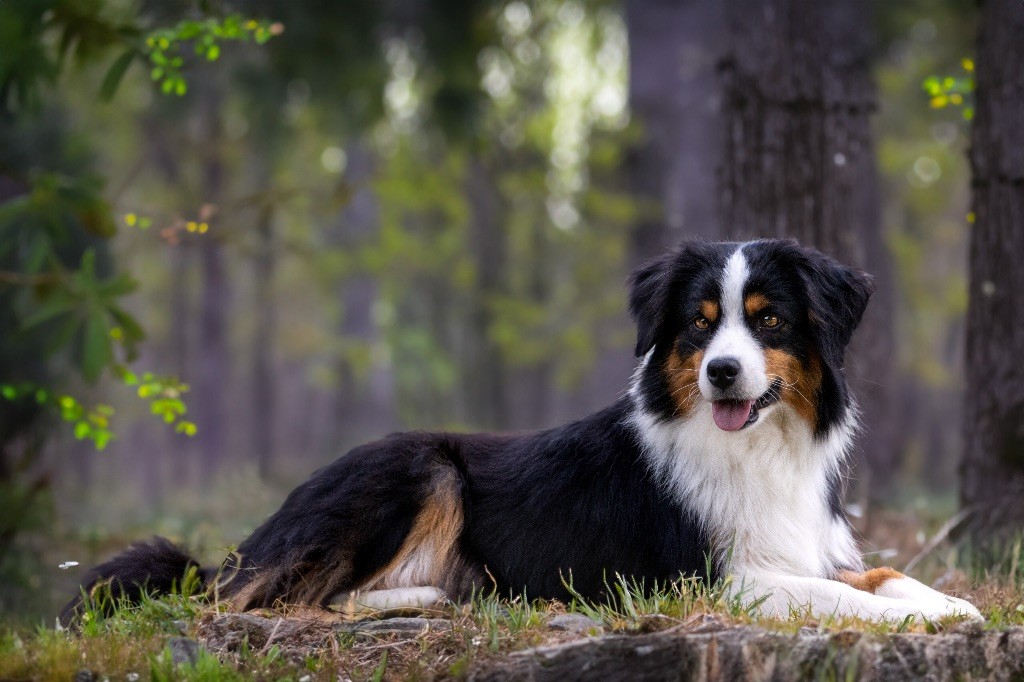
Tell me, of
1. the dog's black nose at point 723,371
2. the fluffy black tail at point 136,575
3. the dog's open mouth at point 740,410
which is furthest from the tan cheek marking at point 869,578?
the fluffy black tail at point 136,575

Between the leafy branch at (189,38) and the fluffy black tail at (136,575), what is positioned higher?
the leafy branch at (189,38)

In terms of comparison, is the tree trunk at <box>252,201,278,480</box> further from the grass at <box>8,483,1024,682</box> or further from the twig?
the grass at <box>8,483,1024,682</box>

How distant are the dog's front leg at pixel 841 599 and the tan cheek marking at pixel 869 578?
78 mm

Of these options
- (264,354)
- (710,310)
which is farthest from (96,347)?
(264,354)

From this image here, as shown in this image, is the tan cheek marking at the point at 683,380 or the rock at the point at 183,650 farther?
the tan cheek marking at the point at 683,380

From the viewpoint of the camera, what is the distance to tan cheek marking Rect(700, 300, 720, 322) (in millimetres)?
4727

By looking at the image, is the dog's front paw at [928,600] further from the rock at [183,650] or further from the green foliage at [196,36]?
the green foliage at [196,36]

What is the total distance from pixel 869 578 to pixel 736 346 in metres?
1.29

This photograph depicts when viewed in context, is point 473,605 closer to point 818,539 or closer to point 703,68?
point 818,539

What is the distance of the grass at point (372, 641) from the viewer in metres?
3.94

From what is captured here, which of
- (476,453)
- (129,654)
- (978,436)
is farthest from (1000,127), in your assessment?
(129,654)

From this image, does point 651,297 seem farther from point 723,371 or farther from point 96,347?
point 96,347

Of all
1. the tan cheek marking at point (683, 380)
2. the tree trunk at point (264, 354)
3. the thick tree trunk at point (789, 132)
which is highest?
the thick tree trunk at point (789, 132)

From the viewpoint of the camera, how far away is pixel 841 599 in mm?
4473
